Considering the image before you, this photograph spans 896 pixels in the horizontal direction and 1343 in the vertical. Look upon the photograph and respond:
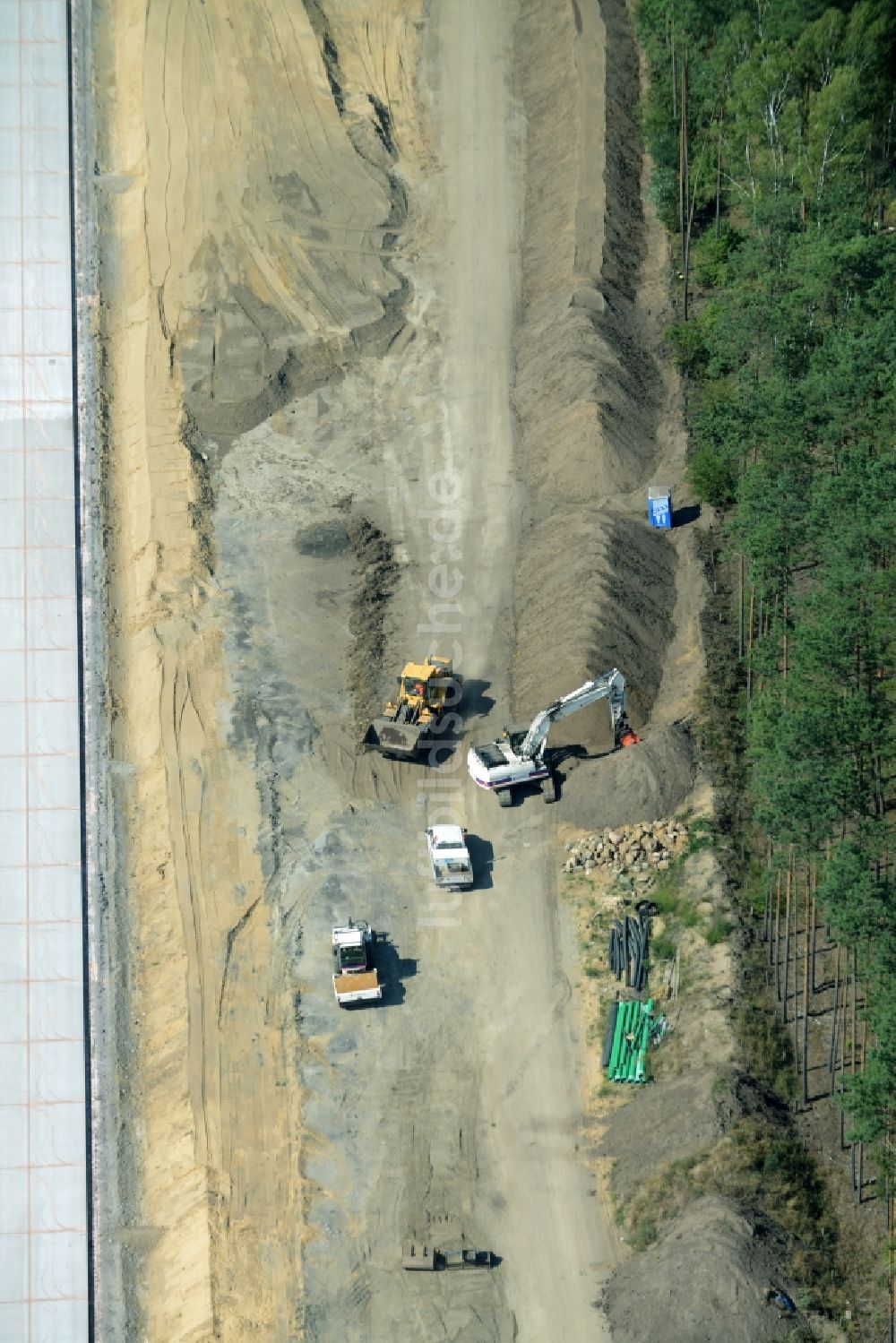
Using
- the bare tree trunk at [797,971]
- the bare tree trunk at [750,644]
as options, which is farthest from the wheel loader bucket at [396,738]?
the bare tree trunk at [797,971]

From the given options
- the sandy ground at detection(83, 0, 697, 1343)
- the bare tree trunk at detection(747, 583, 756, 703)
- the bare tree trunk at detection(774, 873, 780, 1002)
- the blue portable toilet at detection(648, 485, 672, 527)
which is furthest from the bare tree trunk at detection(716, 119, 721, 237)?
the bare tree trunk at detection(774, 873, 780, 1002)

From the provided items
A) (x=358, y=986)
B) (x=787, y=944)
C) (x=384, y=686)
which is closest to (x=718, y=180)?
(x=384, y=686)

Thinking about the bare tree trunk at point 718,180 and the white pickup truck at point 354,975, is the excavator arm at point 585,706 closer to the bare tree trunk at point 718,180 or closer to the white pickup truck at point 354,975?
the white pickup truck at point 354,975

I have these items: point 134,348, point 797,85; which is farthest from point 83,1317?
point 797,85

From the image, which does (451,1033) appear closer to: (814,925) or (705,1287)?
(814,925)

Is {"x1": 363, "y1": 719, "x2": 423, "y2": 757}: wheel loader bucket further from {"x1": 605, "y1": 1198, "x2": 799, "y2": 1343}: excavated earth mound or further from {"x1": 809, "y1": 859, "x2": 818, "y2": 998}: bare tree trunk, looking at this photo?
{"x1": 605, "y1": 1198, "x2": 799, "y2": 1343}: excavated earth mound

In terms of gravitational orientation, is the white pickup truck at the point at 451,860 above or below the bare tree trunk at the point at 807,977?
above
